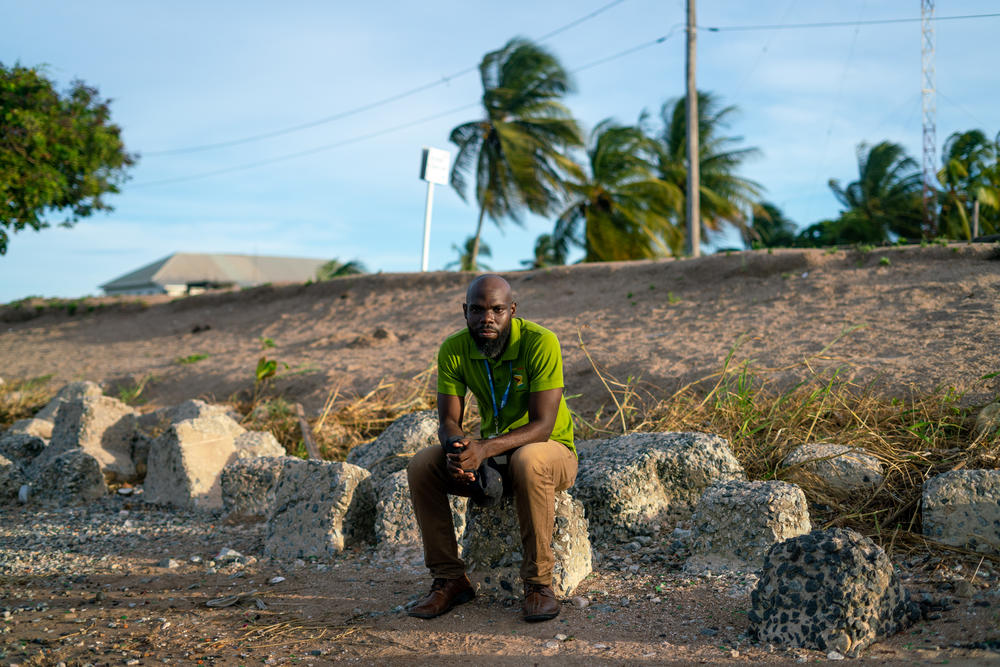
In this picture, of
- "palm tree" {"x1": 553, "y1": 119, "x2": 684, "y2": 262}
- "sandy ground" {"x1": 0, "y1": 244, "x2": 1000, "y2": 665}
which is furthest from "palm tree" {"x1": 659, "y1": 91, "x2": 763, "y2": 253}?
"sandy ground" {"x1": 0, "y1": 244, "x2": 1000, "y2": 665}

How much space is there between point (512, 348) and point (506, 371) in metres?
0.11

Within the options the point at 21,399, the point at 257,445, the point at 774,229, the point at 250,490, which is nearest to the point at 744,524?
the point at 250,490

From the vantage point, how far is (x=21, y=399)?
9867mm

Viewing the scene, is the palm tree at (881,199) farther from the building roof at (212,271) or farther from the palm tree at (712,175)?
the building roof at (212,271)

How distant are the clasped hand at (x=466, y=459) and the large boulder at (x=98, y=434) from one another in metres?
4.74

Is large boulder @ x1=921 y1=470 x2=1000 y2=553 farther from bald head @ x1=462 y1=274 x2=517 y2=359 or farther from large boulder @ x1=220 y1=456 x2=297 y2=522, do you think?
large boulder @ x1=220 y1=456 x2=297 y2=522

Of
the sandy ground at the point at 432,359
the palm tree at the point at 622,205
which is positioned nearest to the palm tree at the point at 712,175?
the palm tree at the point at 622,205

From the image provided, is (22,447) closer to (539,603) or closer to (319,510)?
(319,510)

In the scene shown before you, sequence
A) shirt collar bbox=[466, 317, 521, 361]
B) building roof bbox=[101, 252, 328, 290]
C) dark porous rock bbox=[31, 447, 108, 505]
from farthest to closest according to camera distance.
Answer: building roof bbox=[101, 252, 328, 290] → dark porous rock bbox=[31, 447, 108, 505] → shirt collar bbox=[466, 317, 521, 361]

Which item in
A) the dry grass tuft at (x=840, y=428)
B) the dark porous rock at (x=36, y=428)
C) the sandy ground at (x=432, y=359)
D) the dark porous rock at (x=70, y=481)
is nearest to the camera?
the sandy ground at (x=432, y=359)

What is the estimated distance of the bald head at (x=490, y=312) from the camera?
132 inches

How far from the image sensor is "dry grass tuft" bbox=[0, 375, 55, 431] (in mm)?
9602

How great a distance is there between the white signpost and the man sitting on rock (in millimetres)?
10769

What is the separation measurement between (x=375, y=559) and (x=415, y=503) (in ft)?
3.58
